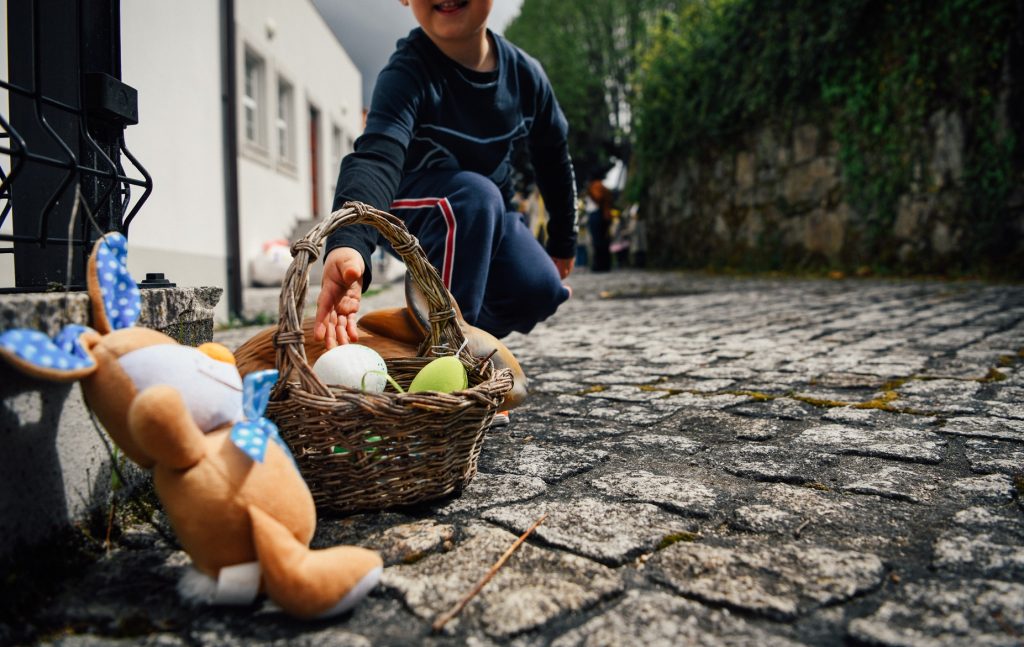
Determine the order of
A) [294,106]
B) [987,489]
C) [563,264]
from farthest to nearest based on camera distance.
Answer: [294,106], [563,264], [987,489]

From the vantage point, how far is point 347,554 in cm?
116

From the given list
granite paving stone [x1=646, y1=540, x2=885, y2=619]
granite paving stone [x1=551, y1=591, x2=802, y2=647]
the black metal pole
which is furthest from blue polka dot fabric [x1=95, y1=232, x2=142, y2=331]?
the black metal pole

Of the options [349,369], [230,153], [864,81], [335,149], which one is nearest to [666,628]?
[349,369]

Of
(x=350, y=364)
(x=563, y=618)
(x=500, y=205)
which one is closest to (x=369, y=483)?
(x=350, y=364)

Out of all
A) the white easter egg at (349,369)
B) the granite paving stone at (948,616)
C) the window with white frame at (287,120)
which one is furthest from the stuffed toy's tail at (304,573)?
the window with white frame at (287,120)

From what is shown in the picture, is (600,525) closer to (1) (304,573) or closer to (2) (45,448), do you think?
(1) (304,573)

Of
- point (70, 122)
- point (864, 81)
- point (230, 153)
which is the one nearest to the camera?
point (70, 122)

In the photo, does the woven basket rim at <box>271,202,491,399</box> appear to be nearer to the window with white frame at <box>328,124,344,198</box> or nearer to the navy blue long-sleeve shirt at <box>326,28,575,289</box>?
the navy blue long-sleeve shirt at <box>326,28,575,289</box>

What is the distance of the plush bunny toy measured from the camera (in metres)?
1.10

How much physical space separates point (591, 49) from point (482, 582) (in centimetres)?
2760

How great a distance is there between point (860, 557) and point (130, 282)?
153 cm

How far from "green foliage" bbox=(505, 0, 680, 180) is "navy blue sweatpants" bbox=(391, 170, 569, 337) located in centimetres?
2379

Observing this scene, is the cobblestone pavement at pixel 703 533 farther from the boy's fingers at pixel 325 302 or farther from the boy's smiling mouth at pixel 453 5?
the boy's smiling mouth at pixel 453 5

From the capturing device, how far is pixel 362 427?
4.79 feet
